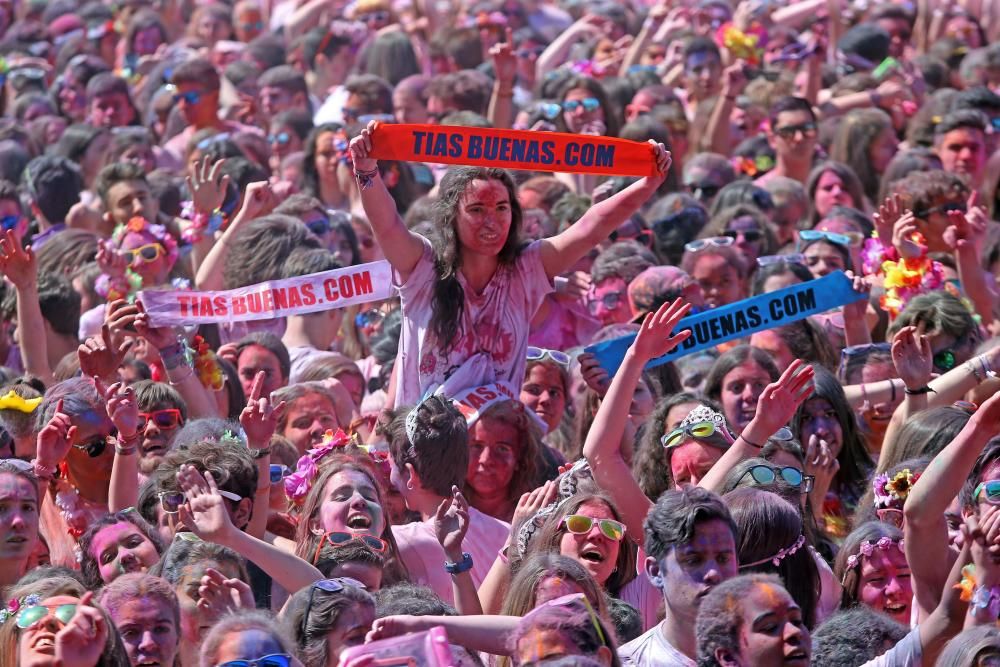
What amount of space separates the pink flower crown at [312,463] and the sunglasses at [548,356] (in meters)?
1.14

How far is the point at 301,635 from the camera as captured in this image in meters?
5.85

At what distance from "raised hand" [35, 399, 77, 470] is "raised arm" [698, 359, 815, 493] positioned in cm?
229

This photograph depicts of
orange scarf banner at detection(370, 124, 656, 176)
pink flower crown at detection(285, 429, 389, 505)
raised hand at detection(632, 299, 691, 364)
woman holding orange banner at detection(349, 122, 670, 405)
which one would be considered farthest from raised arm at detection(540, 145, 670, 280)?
pink flower crown at detection(285, 429, 389, 505)

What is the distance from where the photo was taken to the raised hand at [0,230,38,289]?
29.1 feet

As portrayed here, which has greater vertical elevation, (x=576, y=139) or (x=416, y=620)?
(x=576, y=139)

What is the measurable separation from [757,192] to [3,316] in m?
4.17

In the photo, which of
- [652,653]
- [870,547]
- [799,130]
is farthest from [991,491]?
[799,130]

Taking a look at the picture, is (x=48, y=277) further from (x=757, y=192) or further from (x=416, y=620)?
(x=416, y=620)

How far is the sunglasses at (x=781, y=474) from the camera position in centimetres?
673

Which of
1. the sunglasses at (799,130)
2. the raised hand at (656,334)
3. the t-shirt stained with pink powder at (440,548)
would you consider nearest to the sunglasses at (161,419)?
the t-shirt stained with pink powder at (440,548)

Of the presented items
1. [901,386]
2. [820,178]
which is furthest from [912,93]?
[901,386]

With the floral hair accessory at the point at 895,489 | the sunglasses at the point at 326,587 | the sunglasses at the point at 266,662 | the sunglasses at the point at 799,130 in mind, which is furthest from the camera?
the sunglasses at the point at 799,130

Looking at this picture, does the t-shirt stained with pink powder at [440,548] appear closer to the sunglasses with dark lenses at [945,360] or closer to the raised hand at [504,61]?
the sunglasses with dark lenses at [945,360]

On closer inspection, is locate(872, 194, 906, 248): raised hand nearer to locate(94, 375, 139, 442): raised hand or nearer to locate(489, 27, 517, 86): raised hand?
locate(489, 27, 517, 86): raised hand
